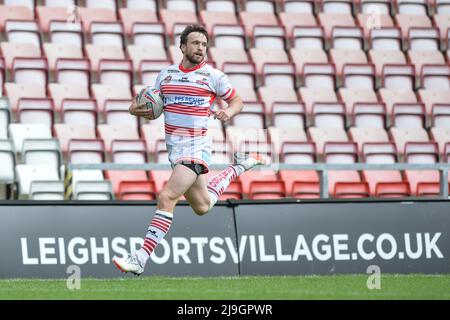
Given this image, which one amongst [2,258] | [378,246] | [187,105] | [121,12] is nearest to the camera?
[187,105]

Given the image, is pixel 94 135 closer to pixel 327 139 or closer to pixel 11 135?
pixel 11 135

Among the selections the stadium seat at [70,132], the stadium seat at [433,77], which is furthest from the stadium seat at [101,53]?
the stadium seat at [433,77]

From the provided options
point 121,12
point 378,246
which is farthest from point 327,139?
point 378,246

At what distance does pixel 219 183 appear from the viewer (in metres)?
10.6

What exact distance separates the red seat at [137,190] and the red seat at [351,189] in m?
2.54

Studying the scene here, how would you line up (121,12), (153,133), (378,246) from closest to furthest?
(378,246), (153,133), (121,12)

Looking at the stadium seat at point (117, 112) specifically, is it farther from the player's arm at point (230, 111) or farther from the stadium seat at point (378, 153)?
the player's arm at point (230, 111)

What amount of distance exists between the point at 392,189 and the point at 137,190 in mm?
3657

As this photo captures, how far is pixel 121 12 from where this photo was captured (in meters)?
19.2

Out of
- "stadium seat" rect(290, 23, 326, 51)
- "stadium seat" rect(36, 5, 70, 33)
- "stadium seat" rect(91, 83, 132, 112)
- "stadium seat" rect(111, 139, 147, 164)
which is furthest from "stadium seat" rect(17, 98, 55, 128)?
"stadium seat" rect(290, 23, 326, 51)

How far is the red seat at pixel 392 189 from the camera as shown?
16.2 m

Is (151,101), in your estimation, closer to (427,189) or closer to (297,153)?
(297,153)

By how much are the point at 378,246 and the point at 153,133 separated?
580 cm

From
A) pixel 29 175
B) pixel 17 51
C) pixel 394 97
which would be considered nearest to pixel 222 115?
pixel 29 175
